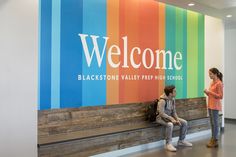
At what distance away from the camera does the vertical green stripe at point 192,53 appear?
7.75 meters

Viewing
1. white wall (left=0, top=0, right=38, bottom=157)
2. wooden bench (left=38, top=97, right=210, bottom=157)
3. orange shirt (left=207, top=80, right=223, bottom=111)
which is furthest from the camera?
orange shirt (left=207, top=80, right=223, bottom=111)

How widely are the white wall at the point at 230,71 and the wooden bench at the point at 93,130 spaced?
3.68 meters

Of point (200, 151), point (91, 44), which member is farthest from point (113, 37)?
point (200, 151)

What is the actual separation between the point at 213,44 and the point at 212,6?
4.89ft

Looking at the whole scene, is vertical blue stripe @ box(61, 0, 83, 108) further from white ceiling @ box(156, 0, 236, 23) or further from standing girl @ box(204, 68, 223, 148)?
standing girl @ box(204, 68, 223, 148)

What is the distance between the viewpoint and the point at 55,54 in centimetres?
520

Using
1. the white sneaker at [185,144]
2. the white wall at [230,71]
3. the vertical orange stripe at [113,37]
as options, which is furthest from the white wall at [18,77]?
the white wall at [230,71]

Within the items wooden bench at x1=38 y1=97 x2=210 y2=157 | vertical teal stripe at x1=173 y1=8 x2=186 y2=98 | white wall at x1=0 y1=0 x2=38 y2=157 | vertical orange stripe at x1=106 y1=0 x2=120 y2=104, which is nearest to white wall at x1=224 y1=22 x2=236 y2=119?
vertical teal stripe at x1=173 y1=8 x2=186 y2=98

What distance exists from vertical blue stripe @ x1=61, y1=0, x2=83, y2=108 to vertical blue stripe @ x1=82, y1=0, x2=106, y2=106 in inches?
4.5

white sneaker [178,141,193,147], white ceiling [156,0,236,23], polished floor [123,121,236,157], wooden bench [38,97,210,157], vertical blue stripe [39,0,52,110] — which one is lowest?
polished floor [123,121,236,157]

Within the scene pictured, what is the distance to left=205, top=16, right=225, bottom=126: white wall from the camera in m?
8.23

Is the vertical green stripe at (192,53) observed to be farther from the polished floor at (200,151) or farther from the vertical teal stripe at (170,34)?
the polished floor at (200,151)

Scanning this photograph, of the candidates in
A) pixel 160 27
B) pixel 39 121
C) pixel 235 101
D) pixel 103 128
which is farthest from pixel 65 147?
pixel 235 101

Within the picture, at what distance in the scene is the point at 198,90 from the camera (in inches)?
316
